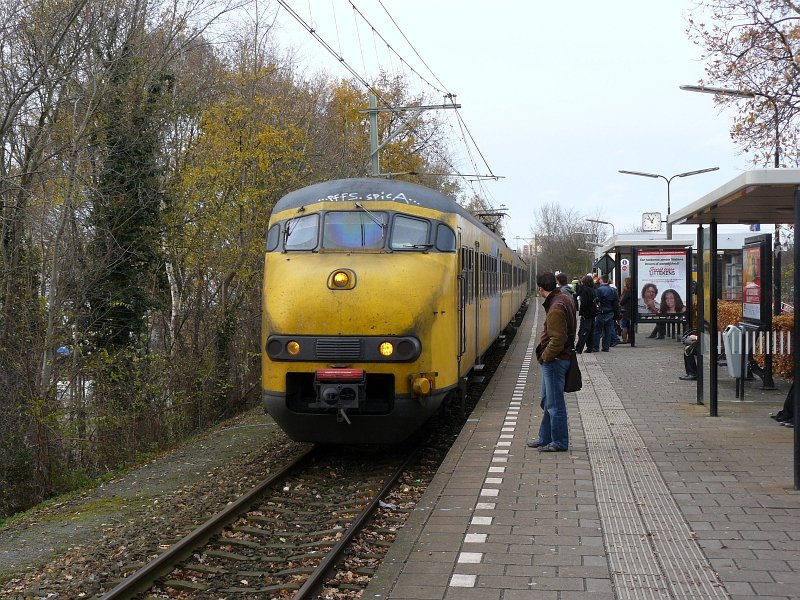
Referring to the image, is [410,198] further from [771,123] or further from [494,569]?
[771,123]

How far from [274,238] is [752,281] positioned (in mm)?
7698

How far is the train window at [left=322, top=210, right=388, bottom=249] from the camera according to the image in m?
10.4

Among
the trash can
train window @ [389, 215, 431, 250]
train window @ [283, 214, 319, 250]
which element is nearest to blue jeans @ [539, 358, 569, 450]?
train window @ [389, 215, 431, 250]

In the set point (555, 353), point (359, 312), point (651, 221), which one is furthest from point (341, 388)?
point (651, 221)

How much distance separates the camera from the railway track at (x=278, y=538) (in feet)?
20.7

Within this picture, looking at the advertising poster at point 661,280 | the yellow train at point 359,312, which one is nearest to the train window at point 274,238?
the yellow train at point 359,312

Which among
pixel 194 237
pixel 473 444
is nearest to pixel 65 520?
pixel 473 444

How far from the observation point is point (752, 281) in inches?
559

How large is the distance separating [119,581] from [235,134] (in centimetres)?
1584

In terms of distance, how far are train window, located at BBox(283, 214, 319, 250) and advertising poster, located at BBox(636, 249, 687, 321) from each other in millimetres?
13776

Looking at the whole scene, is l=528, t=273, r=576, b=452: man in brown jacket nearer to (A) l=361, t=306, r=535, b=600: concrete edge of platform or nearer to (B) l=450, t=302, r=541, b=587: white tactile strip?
(B) l=450, t=302, r=541, b=587: white tactile strip

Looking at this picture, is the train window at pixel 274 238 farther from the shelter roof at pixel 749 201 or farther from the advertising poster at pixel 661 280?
the advertising poster at pixel 661 280

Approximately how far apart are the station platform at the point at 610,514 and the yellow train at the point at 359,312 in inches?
40.1

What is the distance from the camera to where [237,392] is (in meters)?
22.0
